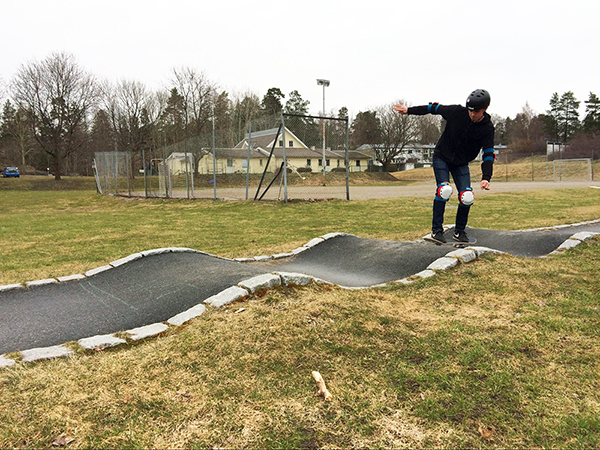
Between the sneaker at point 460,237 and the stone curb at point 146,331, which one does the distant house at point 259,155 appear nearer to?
the sneaker at point 460,237

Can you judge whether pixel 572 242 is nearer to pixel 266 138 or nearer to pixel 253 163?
pixel 266 138

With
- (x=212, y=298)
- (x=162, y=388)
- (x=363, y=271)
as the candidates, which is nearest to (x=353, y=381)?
(x=162, y=388)

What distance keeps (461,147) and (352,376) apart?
4.36 m

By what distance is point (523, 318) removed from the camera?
3.23 metres

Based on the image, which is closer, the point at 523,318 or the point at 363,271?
the point at 523,318

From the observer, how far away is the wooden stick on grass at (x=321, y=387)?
2.17 meters

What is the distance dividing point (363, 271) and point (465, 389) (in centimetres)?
292

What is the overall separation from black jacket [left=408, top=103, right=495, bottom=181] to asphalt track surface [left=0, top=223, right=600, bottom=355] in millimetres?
1290

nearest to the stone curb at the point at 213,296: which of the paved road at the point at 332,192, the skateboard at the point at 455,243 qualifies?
the skateboard at the point at 455,243

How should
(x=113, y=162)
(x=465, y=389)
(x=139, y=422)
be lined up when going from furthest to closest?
(x=113, y=162), (x=465, y=389), (x=139, y=422)

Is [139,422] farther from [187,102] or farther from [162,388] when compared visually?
[187,102]

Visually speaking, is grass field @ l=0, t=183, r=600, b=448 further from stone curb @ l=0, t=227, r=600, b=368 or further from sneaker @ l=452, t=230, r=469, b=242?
sneaker @ l=452, t=230, r=469, b=242

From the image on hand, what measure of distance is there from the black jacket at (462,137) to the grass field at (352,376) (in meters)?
1.97

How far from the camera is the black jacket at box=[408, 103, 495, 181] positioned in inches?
220
